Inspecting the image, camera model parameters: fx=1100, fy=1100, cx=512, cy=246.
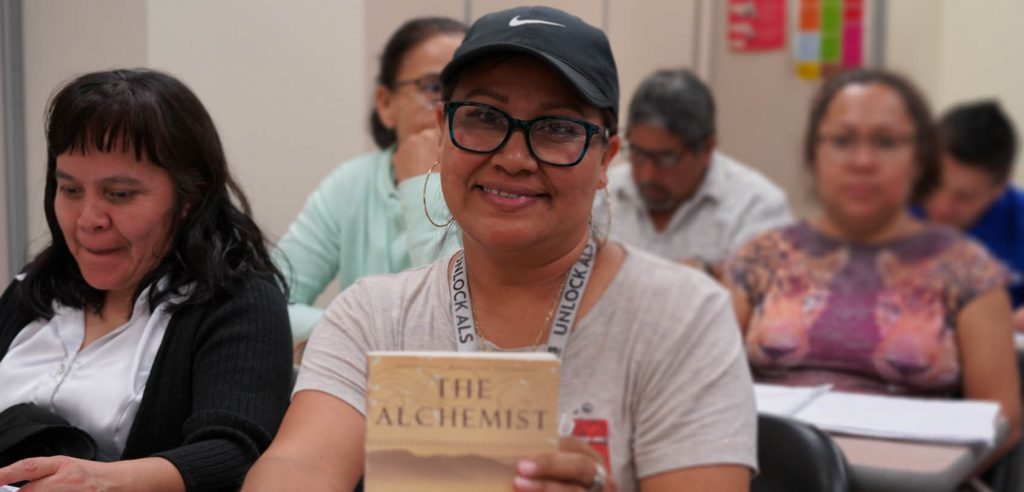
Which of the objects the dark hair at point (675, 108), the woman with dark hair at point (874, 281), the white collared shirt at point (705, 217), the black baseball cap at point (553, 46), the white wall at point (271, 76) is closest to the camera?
the black baseball cap at point (553, 46)

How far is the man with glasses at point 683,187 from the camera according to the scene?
3.64m

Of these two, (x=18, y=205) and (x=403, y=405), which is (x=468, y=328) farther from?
(x=18, y=205)

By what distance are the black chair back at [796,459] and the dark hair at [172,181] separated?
83 cm

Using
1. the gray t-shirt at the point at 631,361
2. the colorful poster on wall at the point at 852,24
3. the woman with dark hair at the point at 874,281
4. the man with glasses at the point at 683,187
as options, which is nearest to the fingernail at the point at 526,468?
the gray t-shirt at the point at 631,361

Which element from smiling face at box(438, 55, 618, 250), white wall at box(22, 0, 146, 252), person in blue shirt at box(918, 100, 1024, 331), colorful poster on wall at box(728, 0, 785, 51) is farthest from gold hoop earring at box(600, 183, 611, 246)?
colorful poster on wall at box(728, 0, 785, 51)

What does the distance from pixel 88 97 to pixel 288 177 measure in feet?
1.88

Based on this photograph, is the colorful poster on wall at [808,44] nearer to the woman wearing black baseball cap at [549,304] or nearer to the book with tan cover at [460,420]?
the woman wearing black baseball cap at [549,304]

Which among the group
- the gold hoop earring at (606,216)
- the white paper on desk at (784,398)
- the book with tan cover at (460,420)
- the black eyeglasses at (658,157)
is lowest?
the white paper on desk at (784,398)

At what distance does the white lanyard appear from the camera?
134 centimetres

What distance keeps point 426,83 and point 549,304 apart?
104cm

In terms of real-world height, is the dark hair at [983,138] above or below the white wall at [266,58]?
below

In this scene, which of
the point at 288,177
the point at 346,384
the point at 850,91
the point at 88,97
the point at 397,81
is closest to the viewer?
the point at 346,384

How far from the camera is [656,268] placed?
1.46m

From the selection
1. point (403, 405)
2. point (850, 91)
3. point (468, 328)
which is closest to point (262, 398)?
point (468, 328)
